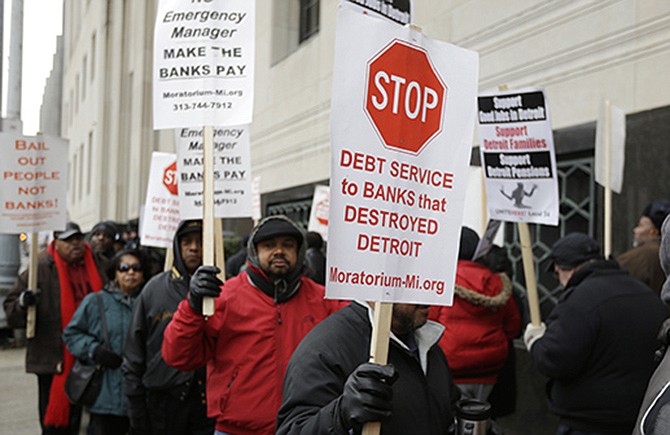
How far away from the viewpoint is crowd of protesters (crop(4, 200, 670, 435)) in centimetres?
241

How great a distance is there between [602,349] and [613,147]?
6.25ft

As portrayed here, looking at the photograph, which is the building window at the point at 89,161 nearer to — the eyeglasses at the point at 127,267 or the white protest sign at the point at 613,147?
the eyeglasses at the point at 127,267

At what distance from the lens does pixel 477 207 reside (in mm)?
5980

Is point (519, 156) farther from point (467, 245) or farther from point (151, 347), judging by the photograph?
point (151, 347)

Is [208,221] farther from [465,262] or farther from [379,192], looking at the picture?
[465,262]

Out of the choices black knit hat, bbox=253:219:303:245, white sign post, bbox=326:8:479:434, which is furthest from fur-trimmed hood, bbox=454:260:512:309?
white sign post, bbox=326:8:479:434

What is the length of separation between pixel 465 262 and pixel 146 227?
3.08 metres

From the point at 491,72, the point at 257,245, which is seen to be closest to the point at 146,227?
the point at 257,245

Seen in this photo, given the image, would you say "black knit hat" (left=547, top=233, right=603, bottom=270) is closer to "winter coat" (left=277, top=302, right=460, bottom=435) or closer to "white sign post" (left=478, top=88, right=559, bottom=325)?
"white sign post" (left=478, top=88, right=559, bottom=325)

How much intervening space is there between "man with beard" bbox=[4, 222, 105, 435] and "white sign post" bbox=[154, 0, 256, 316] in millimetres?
2483

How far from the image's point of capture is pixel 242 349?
3.48m

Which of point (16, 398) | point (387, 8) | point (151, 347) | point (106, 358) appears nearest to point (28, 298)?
point (106, 358)

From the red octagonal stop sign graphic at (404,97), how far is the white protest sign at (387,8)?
0.31 meters

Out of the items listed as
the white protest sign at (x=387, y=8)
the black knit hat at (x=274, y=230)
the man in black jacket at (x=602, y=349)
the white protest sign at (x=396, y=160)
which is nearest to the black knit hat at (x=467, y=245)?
the man in black jacket at (x=602, y=349)
